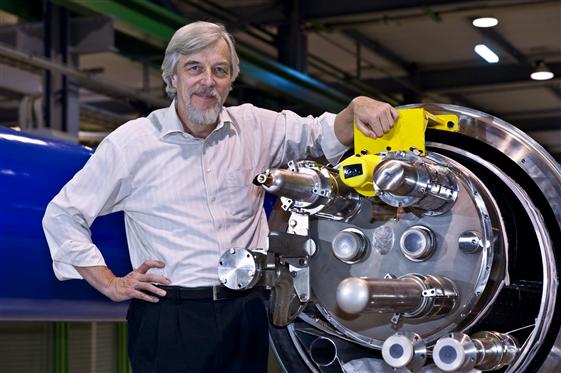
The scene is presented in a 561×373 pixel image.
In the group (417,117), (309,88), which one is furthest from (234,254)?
(309,88)

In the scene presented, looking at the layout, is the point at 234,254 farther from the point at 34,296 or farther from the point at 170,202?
the point at 34,296

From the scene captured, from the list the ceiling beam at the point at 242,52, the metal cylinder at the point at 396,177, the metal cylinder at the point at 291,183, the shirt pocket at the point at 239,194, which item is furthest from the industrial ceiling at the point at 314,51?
the metal cylinder at the point at 396,177

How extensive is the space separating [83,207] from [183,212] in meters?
0.17

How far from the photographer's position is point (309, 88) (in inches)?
216

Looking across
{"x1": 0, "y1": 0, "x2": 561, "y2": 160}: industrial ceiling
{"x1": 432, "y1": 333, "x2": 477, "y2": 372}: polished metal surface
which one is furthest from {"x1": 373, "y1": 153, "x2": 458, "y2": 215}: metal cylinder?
{"x1": 0, "y1": 0, "x2": 561, "y2": 160}: industrial ceiling

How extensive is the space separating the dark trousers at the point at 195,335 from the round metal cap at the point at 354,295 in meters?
0.37

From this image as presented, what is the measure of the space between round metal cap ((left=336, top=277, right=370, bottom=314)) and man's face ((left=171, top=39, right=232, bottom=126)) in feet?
1.60

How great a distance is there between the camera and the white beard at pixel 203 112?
1.64m

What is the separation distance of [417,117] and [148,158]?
462 mm

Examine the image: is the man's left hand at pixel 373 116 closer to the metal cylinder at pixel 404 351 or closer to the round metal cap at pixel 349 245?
the round metal cap at pixel 349 245

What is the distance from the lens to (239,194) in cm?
166

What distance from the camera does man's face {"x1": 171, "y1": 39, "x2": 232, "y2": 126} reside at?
64.5 inches

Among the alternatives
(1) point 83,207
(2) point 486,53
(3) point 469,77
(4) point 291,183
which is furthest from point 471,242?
(3) point 469,77

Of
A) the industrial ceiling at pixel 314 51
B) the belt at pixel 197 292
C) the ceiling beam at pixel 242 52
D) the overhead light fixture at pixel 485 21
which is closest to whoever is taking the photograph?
the belt at pixel 197 292
